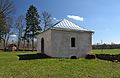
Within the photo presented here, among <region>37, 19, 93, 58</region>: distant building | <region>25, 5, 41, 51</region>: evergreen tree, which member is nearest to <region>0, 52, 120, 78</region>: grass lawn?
<region>37, 19, 93, 58</region>: distant building

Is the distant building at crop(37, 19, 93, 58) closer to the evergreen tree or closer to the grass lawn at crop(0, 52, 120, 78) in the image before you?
the grass lawn at crop(0, 52, 120, 78)

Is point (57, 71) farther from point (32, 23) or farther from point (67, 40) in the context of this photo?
point (32, 23)

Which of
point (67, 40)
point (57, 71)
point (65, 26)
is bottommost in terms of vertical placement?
point (57, 71)

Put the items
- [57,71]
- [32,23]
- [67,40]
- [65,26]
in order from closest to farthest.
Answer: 1. [57,71]
2. [67,40]
3. [65,26]
4. [32,23]

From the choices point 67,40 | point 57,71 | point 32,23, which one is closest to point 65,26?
point 67,40

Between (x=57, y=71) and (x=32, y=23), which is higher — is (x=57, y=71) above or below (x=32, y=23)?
below

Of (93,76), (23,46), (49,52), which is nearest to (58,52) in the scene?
(49,52)

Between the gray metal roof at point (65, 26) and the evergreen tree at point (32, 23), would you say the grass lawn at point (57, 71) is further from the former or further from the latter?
the evergreen tree at point (32, 23)

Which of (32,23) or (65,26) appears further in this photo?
(32,23)

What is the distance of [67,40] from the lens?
73.3 ft

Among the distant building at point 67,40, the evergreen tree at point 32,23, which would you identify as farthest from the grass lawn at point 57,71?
the evergreen tree at point 32,23

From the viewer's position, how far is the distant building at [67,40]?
21688 millimetres

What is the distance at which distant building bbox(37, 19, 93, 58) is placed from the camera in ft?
71.2

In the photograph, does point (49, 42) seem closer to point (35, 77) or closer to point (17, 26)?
point (35, 77)
